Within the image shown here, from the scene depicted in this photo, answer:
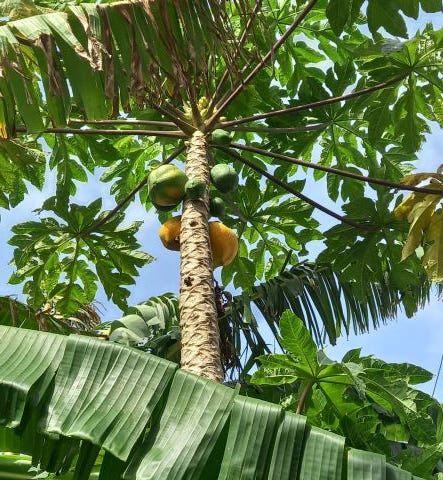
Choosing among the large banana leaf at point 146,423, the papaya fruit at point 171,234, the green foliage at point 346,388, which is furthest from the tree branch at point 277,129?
the large banana leaf at point 146,423

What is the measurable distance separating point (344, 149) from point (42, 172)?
7.24 feet

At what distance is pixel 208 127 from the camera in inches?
184

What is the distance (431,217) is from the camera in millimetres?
4641

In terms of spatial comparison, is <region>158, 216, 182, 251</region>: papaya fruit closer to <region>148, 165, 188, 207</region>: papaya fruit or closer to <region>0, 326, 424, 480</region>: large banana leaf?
<region>148, 165, 188, 207</region>: papaya fruit

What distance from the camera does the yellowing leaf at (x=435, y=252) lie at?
452 centimetres

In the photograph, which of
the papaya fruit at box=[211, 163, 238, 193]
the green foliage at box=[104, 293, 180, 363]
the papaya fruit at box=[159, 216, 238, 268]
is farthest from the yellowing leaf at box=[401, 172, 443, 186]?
the green foliage at box=[104, 293, 180, 363]

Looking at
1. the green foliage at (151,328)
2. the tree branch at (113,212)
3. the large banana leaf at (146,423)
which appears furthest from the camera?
the tree branch at (113,212)

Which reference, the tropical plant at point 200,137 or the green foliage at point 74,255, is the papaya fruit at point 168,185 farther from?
the green foliage at point 74,255

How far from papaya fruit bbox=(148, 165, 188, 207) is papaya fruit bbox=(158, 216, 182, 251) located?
0.12m

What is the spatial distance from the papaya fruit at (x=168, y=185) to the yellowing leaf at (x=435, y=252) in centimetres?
138

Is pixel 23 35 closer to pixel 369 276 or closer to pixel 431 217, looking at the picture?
pixel 431 217

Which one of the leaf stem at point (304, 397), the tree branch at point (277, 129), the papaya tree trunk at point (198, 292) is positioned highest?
the tree branch at point (277, 129)

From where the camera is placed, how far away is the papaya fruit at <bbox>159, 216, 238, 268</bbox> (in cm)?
426

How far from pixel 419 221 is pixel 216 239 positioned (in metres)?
1.17
